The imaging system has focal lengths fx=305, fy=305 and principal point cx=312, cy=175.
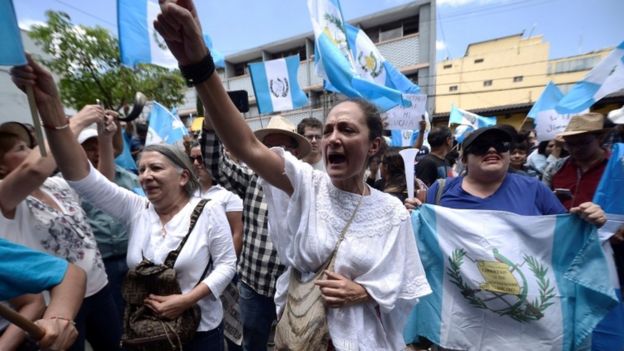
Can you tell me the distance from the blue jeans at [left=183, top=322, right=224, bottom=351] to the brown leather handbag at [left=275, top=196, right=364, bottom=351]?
801mm

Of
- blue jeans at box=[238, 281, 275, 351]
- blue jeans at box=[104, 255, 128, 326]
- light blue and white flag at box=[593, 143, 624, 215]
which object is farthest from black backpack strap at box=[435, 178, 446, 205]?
blue jeans at box=[104, 255, 128, 326]

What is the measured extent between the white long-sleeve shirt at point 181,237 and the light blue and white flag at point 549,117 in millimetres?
5276

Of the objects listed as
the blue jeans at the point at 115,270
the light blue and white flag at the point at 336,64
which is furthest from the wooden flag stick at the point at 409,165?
the blue jeans at the point at 115,270

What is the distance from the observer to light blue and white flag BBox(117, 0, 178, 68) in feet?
12.7

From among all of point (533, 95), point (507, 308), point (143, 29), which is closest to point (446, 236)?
point (507, 308)

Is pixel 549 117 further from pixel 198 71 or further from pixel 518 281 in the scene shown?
pixel 198 71

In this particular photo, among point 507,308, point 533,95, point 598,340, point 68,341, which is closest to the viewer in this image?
point 68,341

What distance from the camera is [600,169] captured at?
2562mm

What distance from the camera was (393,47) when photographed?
1759 centimetres

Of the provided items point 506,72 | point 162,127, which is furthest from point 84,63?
point 506,72

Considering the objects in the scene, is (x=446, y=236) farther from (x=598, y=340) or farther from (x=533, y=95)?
(x=533, y=95)

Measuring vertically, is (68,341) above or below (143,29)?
below

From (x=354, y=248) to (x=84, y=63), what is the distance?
14.4 m

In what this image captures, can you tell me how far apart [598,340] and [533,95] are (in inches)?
1258
